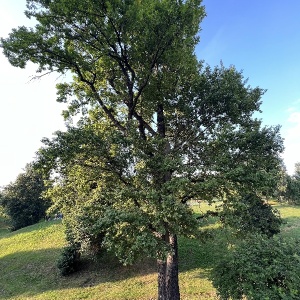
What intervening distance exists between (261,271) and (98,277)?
1029cm

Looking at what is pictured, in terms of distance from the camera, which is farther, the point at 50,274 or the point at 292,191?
the point at 292,191

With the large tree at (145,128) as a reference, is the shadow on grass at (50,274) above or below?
below

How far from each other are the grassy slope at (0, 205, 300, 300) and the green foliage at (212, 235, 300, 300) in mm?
3096

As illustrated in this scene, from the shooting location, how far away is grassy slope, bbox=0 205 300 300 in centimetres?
1105

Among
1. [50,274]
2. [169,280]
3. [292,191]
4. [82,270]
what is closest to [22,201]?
[50,274]

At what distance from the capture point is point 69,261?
44.3ft

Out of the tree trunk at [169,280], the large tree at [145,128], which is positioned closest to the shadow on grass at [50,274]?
the tree trunk at [169,280]

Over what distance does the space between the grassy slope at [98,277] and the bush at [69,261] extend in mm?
414

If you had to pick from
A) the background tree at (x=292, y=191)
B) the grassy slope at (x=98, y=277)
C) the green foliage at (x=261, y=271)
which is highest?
the background tree at (x=292, y=191)

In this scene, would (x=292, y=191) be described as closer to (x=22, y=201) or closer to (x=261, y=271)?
(x=261, y=271)

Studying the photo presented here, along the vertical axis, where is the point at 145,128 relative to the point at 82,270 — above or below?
above

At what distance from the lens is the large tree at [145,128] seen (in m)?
6.73

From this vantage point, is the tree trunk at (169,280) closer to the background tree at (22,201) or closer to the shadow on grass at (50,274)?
the shadow on grass at (50,274)

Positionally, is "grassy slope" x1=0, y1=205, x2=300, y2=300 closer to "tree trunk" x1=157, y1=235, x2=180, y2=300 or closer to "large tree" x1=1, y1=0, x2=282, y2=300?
"tree trunk" x1=157, y1=235, x2=180, y2=300
